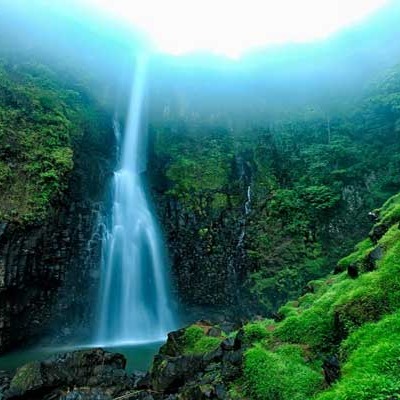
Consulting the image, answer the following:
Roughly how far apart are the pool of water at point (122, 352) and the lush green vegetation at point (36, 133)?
209 inches

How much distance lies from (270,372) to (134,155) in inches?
814

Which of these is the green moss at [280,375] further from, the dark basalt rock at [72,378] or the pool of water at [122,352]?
the pool of water at [122,352]

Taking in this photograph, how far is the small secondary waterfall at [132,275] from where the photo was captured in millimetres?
17688

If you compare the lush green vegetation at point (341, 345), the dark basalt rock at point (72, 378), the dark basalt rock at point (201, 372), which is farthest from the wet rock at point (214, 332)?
the dark basalt rock at point (72, 378)

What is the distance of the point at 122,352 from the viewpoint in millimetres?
14594

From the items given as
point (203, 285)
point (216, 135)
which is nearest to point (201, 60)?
point (216, 135)

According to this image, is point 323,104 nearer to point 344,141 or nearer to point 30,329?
point 344,141

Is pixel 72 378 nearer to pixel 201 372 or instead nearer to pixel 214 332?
pixel 214 332

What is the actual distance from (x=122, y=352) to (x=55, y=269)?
500 centimetres

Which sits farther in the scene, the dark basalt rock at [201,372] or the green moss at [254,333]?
the green moss at [254,333]

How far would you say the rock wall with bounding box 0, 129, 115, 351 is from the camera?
1496 centimetres

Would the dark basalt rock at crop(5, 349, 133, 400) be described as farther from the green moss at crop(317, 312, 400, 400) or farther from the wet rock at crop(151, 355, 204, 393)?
the green moss at crop(317, 312, 400, 400)

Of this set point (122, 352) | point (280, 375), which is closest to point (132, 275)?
point (122, 352)

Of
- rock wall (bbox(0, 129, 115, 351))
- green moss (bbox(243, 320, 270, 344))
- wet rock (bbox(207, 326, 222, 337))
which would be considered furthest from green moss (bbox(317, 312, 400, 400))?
rock wall (bbox(0, 129, 115, 351))
